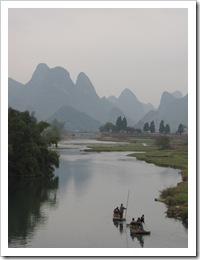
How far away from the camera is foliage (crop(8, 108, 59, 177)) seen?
3412cm

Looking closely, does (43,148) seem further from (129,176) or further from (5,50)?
(5,50)

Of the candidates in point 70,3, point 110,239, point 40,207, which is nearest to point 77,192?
point 40,207

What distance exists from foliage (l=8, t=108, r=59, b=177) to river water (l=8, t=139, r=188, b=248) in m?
1.57

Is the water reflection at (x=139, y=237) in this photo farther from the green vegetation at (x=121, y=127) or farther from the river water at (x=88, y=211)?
the green vegetation at (x=121, y=127)

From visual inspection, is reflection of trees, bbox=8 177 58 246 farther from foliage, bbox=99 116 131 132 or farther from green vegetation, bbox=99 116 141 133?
foliage, bbox=99 116 131 132

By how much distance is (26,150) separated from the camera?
1352 inches

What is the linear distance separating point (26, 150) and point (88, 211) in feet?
41.6

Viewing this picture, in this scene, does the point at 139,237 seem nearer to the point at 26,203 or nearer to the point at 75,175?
the point at 26,203

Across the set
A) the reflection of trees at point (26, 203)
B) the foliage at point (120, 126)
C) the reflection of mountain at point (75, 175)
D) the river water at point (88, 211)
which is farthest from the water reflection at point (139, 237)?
the foliage at point (120, 126)

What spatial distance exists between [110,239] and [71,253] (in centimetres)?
645

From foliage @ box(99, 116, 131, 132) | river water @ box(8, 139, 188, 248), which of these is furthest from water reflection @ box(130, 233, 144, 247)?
foliage @ box(99, 116, 131, 132)

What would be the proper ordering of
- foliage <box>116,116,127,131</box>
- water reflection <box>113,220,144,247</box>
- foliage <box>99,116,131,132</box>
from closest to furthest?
water reflection <box>113,220,144,247</box> → foliage <box>99,116,131,132</box> → foliage <box>116,116,127,131</box>

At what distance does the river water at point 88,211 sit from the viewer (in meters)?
17.9

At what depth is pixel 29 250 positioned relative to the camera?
40.5 feet
